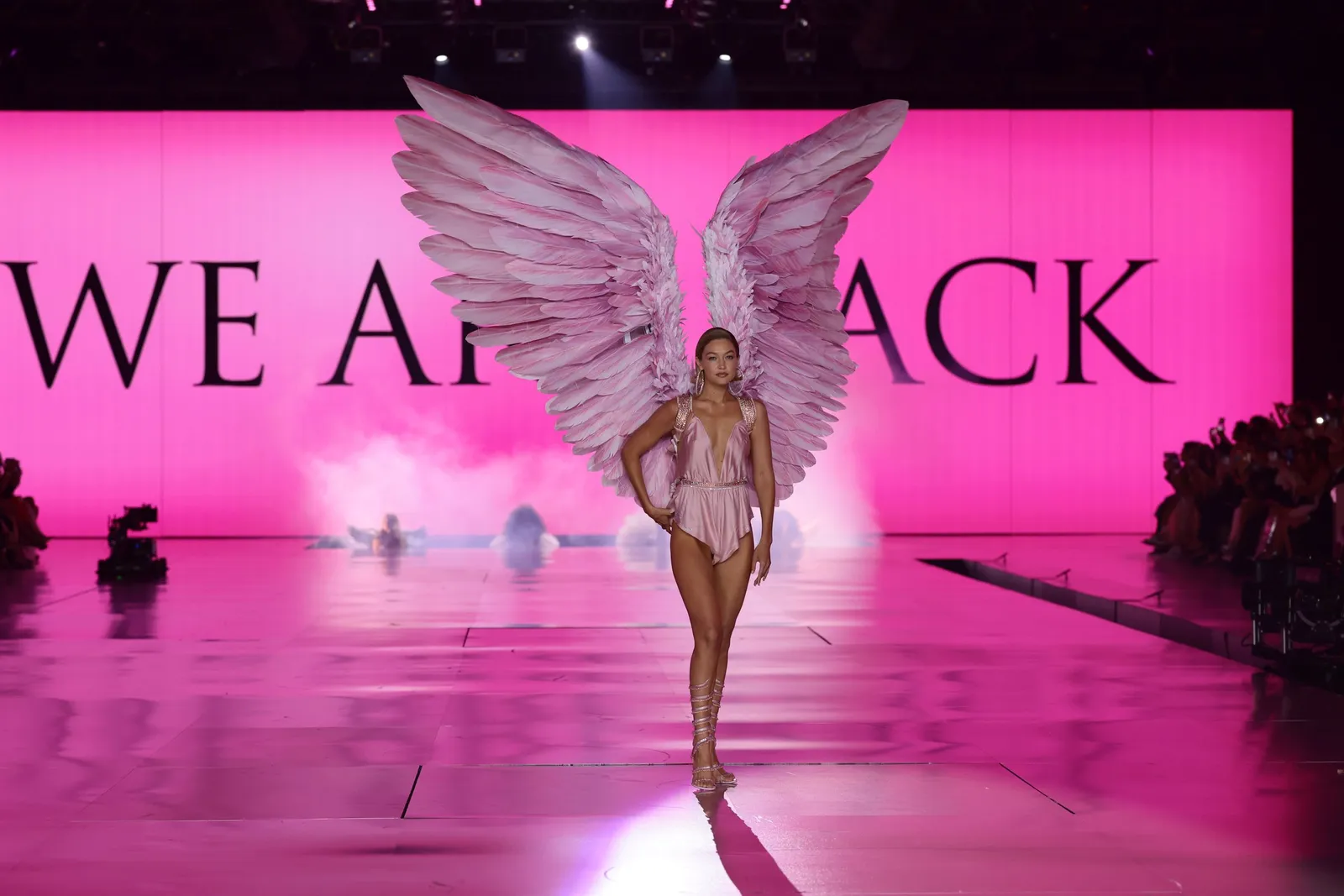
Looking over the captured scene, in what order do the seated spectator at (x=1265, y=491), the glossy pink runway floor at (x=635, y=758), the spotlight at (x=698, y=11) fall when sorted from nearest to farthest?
the glossy pink runway floor at (x=635, y=758) → the seated spectator at (x=1265, y=491) → the spotlight at (x=698, y=11)

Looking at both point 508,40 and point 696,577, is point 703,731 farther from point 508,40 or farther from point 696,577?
point 508,40

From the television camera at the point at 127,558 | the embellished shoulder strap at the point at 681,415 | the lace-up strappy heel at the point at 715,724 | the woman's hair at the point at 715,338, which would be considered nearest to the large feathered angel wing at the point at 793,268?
the woman's hair at the point at 715,338

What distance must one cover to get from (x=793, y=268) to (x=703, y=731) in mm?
1446

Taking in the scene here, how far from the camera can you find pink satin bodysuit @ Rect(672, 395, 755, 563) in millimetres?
4352

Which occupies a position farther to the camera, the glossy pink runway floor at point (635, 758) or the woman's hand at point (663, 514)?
the woman's hand at point (663, 514)

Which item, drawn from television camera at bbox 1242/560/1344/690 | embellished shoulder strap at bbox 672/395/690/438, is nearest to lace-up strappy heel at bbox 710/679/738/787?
embellished shoulder strap at bbox 672/395/690/438

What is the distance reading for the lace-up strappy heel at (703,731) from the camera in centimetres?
431

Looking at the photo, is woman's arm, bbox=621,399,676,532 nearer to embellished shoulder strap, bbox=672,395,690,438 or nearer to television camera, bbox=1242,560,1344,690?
embellished shoulder strap, bbox=672,395,690,438

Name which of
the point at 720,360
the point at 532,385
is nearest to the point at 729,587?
the point at 720,360

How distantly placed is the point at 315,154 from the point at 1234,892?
13.2m

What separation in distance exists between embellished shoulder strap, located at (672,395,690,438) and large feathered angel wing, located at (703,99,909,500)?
0.81ft

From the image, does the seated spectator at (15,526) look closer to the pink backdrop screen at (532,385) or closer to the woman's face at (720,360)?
the pink backdrop screen at (532,385)

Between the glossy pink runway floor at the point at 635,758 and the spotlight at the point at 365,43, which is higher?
the spotlight at the point at 365,43

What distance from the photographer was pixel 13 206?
15.0 meters
